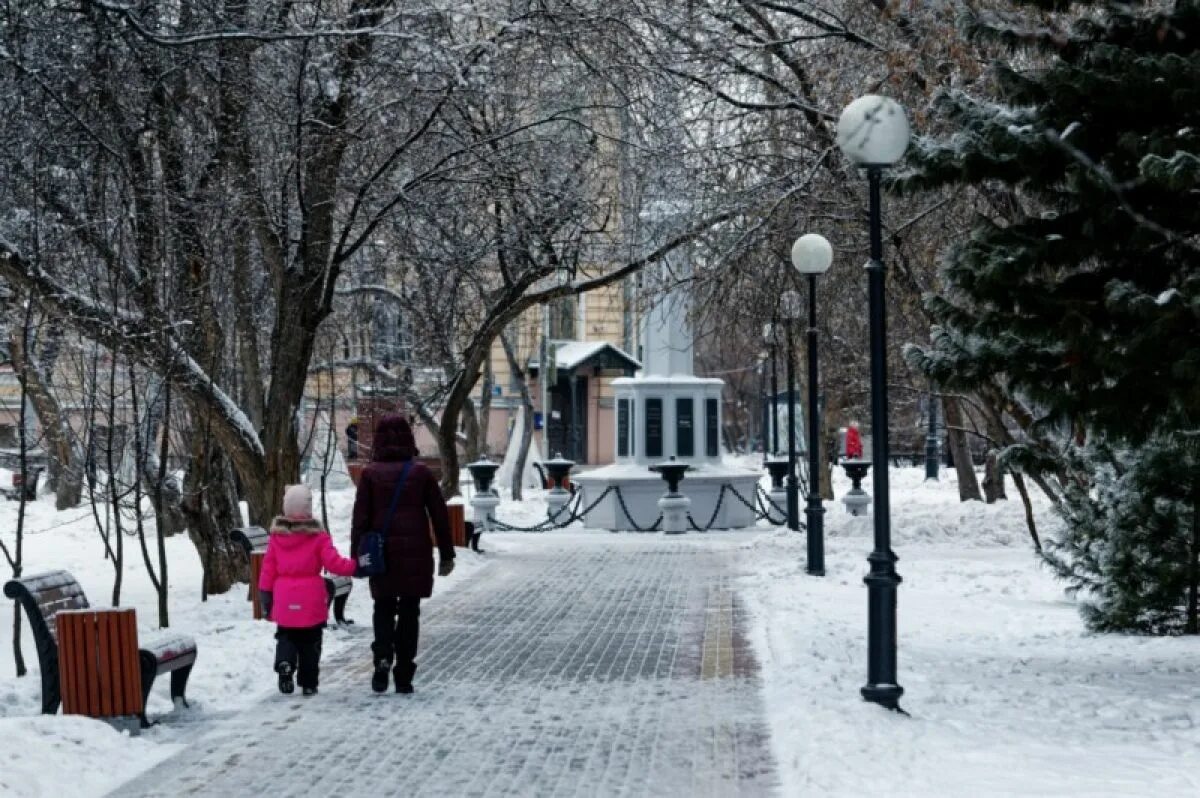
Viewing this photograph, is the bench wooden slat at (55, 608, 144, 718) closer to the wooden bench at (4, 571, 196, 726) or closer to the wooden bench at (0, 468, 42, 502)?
the wooden bench at (4, 571, 196, 726)

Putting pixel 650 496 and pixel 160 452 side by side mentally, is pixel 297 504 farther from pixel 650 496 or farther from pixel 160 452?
pixel 650 496

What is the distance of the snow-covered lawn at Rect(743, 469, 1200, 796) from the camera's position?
787cm

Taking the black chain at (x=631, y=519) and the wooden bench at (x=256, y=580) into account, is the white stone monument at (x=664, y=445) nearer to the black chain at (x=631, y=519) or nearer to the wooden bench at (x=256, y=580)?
the black chain at (x=631, y=519)

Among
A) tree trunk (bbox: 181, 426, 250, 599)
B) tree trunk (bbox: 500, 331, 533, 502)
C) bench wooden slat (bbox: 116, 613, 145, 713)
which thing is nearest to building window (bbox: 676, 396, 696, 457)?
tree trunk (bbox: 500, 331, 533, 502)

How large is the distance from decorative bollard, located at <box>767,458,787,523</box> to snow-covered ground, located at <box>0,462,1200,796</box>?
11036mm

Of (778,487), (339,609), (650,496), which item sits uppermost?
(778,487)

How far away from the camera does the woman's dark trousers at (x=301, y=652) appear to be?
34.8ft

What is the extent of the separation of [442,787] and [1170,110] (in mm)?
5517

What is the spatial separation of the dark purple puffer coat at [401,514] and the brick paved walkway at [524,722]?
728 mm

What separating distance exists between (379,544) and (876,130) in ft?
12.5

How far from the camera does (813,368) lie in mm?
19609

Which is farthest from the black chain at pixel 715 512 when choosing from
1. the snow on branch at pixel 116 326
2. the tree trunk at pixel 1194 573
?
the tree trunk at pixel 1194 573

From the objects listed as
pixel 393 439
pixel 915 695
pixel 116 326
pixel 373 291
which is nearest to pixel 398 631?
pixel 393 439

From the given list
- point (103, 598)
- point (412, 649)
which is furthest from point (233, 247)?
point (412, 649)
